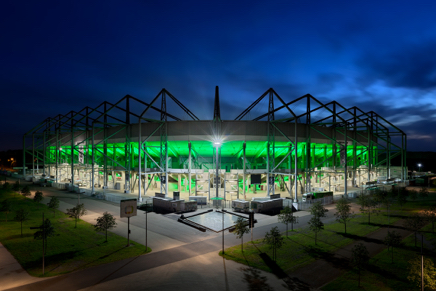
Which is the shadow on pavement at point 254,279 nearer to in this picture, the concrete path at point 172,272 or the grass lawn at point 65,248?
the concrete path at point 172,272

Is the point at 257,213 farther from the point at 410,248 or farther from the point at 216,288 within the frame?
the point at 216,288

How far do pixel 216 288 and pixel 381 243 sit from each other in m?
14.3

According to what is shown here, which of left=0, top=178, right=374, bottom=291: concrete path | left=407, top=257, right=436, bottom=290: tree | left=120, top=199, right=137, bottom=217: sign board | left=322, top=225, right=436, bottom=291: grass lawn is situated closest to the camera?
left=407, top=257, right=436, bottom=290: tree

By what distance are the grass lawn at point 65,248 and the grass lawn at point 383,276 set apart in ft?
41.5

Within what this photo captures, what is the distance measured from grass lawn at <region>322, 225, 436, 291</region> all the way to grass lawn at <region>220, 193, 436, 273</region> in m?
2.52

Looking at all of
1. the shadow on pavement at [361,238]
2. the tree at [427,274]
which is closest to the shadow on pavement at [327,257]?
the tree at [427,274]

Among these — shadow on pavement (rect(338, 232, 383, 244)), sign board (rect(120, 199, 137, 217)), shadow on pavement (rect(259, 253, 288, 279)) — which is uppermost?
sign board (rect(120, 199, 137, 217))

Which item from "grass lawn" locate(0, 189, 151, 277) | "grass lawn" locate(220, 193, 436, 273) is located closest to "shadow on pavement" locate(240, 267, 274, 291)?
"grass lawn" locate(220, 193, 436, 273)

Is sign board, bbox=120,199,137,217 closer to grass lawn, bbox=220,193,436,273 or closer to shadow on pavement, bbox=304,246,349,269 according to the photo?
grass lawn, bbox=220,193,436,273

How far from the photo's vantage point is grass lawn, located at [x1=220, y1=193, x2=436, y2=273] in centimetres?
1630

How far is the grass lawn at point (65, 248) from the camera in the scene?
1598 cm

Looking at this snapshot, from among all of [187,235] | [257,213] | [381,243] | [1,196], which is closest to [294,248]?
[381,243]

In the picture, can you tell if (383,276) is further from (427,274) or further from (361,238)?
(361,238)

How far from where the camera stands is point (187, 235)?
22688 millimetres
